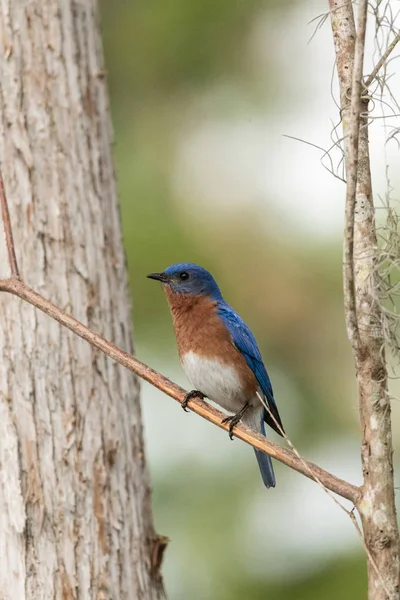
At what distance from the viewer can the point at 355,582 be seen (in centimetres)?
543

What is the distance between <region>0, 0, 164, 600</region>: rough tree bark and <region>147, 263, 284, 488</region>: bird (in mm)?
317

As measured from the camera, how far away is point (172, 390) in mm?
3340

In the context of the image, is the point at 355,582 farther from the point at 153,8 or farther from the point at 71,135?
the point at 153,8

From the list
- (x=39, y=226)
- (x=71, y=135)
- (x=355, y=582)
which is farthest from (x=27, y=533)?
(x=355, y=582)

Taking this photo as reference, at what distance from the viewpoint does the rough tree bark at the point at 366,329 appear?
277cm

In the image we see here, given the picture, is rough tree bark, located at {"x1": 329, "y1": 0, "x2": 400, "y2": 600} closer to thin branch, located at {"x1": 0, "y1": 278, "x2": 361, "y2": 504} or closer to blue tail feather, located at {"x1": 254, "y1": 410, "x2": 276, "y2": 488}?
thin branch, located at {"x1": 0, "y1": 278, "x2": 361, "y2": 504}

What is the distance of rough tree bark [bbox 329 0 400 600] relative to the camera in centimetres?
277

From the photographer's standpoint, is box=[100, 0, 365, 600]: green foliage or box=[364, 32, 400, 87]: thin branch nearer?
box=[364, 32, 400, 87]: thin branch

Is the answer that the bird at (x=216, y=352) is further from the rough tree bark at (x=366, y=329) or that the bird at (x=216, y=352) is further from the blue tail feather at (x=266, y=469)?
the rough tree bark at (x=366, y=329)

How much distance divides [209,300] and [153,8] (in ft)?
9.45

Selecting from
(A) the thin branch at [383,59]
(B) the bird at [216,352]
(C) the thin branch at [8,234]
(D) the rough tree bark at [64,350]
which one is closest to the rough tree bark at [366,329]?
(A) the thin branch at [383,59]

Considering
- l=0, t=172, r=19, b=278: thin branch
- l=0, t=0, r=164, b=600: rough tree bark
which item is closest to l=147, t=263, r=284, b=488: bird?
l=0, t=0, r=164, b=600: rough tree bark

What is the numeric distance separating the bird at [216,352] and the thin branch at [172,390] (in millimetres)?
874

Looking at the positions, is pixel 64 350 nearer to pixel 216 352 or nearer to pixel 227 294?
pixel 216 352
